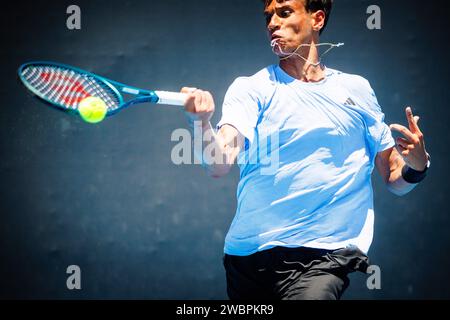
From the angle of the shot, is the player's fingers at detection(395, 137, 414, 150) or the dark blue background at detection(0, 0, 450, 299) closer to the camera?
the player's fingers at detection(395, 137, 414, 150)

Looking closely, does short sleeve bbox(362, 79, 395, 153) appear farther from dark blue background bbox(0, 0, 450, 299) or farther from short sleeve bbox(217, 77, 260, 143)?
dark blue background bbox(0, 0, 450, 299)

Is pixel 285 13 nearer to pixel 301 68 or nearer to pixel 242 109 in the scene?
pixel 301 68

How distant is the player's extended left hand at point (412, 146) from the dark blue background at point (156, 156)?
1.65 m

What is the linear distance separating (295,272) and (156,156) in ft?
6.29

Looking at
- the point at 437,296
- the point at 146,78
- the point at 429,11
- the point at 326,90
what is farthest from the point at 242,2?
the point at 437,296

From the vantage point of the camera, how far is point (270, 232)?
2447 millimetres

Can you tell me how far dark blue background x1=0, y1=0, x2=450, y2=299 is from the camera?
13.6 ft

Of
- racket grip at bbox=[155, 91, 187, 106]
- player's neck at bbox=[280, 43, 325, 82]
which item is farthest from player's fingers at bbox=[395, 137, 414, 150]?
racket grip at bbox=[155, 91, 187, 106]

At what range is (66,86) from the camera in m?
2.48

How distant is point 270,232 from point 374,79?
6.70 ft

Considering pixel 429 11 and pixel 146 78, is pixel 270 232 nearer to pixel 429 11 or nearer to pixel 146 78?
pixel 146 78

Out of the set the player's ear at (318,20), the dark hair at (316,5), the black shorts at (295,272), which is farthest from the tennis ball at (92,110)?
the player's ear at (318,20)

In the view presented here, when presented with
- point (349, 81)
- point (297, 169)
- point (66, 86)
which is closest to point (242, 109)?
point (297, 169)

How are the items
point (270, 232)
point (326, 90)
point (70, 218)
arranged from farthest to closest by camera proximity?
point (70, 218) < point (326, 90) < point (270, 232)
